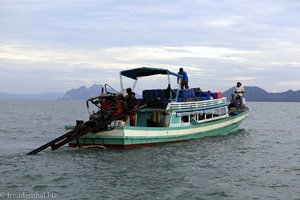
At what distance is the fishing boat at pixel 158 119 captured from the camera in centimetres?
2155

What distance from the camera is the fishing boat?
21.5 m

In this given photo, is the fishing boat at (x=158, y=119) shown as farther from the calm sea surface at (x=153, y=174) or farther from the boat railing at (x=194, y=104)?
the calm sea surface at (x=153, y=174)

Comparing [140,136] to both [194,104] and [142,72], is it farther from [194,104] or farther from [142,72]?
[142,72]

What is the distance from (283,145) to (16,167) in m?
18.0

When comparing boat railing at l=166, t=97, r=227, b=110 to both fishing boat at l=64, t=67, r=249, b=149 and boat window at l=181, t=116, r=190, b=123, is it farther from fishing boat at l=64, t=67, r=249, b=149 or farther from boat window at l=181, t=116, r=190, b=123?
boat window at l=181, t=116, r=190, b=123

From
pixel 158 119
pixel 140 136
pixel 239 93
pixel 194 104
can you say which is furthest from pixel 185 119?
pixel 239 93

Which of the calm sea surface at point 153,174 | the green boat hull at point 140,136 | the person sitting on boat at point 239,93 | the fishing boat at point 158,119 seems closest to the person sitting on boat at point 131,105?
the fishing boat at point 158,119

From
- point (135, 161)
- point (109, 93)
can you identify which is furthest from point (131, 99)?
point (135, 161)

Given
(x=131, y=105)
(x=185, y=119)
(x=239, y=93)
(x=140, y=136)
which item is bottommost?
(x=140, y=136)

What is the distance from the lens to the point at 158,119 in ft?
81.0

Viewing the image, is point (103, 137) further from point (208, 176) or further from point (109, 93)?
point (208, 176)

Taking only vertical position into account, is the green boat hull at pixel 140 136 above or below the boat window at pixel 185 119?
below

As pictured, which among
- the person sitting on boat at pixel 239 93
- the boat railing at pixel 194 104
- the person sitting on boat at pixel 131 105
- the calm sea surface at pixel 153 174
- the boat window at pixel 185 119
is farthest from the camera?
the person sitting on boat at pixel 239 93

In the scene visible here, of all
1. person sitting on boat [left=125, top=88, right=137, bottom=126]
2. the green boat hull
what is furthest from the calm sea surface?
person sitting on boat [left=125, top=88, right=137, bottom=126]
